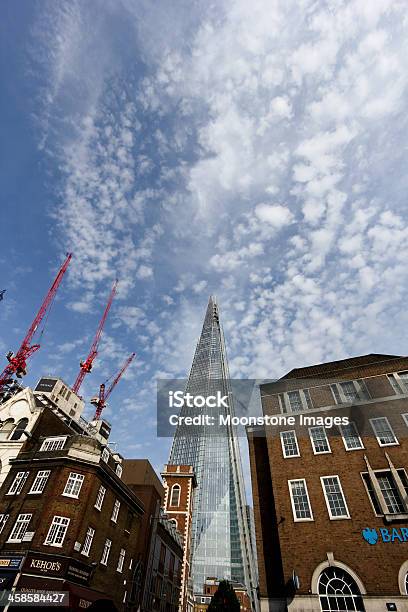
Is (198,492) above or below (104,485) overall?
above

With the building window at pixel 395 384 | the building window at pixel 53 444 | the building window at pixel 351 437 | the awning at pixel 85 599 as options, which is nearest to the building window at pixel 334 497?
the building window at pixel 351 437

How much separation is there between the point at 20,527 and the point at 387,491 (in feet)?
Answer: 90.8

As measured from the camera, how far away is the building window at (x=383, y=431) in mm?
25875

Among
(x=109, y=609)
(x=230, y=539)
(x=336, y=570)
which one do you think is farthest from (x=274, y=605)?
(x=230, y=539)

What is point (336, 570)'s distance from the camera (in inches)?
872

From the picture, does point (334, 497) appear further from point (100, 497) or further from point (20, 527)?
point (20, 527)

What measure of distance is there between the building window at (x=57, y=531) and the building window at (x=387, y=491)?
22.9 metres

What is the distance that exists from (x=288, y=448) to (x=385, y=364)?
11.4 metres

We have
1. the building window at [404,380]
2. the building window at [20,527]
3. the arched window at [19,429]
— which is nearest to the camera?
the building window at [20,527]

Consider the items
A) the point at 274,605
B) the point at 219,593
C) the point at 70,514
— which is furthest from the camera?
the point at 219,593

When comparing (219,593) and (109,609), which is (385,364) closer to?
(109,609)

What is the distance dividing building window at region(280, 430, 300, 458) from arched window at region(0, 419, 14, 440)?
2609cm

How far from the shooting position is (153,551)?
4003cm

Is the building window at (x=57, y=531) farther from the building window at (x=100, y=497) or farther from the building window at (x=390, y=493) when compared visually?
the building window at (x=390, y=493)
